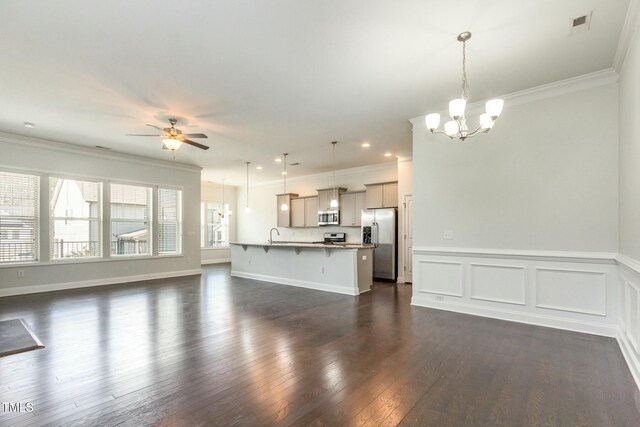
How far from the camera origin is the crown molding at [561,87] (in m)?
3.46

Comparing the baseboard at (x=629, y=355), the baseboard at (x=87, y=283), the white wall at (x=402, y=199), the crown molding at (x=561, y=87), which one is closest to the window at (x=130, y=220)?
the baseboard at (x=87, y=283)

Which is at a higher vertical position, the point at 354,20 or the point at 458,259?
the point at 354,20

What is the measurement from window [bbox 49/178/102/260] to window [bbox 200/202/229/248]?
4.19 meters

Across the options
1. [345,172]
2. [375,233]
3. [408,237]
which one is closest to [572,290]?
[408,237]

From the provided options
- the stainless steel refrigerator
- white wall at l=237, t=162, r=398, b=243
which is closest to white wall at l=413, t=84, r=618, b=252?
the stainless steel refrigerator

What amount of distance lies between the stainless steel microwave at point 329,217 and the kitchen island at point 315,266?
85.4 inches

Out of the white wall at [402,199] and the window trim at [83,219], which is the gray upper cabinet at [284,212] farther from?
the window trim at [83,219]

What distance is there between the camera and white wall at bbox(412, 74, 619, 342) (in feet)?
11.5

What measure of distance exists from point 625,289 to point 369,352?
2.58 m

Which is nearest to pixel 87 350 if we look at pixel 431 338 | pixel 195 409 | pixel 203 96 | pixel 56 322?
pixel 56 322

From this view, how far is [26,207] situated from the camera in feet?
19.5

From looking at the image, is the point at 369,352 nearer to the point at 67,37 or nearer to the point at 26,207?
the point at 67,37

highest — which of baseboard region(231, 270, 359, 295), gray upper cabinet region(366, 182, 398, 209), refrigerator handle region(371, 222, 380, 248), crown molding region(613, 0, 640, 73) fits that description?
crown molding region(613, 0, 640, 73)

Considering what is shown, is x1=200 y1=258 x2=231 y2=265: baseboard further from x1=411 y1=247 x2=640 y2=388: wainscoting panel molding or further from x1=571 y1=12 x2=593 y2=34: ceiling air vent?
x1=571 y1=12 x2=593 y2=34: ceiling air vent
